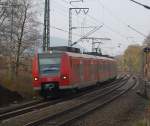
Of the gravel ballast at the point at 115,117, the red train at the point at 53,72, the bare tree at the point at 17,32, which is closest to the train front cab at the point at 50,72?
the red train at the point at 53,72

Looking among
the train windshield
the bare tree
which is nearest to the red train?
the train windshield

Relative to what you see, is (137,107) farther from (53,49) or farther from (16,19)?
(16,19)

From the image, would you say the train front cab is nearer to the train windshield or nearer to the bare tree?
the train windshield

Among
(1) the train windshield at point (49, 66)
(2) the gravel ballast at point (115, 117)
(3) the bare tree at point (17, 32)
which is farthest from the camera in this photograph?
(3) the bare tree at point (17, 32)

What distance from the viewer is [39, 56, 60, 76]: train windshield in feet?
96.6

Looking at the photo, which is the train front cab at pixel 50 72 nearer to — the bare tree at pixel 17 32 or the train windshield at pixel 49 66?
the train windshield at pixel 49 66

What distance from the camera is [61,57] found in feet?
97.3

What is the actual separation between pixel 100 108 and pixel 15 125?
779 centimetres

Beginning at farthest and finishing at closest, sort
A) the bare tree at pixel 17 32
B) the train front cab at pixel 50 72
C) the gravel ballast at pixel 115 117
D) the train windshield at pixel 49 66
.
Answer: the bare tree at pixel 17 32, the train windshield at pixel 49 66, the train front cab at pixel 50 72, the gravel ballast at pixel 115 117

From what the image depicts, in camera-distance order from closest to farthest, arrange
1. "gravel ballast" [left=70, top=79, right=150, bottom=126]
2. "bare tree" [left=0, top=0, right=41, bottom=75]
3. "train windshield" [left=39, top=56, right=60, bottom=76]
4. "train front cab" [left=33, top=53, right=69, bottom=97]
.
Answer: "gravel ballast" [left=70, top=79, right=150, bottom=126]
"train front cab" [left=33, top=53, right=69, bottom=97]
"train windshield" [left=39, top=56, right=60, bottom=76]
"bare tree" [left=0, top=0, right=41, bottom=75]

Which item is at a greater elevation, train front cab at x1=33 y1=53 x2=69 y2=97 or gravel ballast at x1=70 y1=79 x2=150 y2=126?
train front cab at x1=33 y1=53 x2=69 y2=97

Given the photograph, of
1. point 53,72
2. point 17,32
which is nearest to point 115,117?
point 53,72

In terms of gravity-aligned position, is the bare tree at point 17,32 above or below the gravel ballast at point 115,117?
above

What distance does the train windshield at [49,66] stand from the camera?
29453 mm
